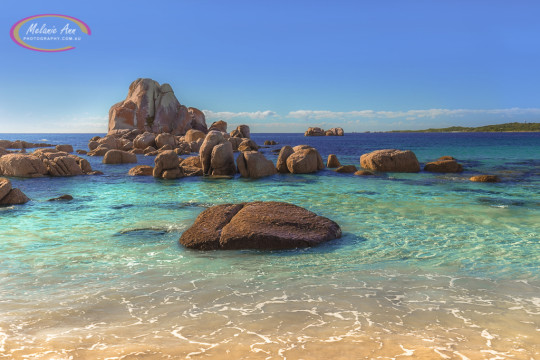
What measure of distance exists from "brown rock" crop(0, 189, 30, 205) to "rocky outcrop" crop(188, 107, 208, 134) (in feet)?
293

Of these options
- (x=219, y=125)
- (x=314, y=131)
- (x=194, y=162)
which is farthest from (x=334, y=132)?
(x=194, y=162)

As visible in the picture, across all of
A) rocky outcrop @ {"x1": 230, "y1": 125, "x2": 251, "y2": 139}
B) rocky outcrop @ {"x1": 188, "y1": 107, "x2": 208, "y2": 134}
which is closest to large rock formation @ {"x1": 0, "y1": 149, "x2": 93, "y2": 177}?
rocky outcrop @ {"x1": 230, "y1": 125, "x2": 251, "y2": 139}

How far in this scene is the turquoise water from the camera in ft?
16.1

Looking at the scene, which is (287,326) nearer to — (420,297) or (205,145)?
(420,297)

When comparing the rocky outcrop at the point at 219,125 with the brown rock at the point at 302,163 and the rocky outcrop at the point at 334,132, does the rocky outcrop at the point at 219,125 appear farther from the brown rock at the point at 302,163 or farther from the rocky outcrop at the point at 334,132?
the rocky outcrop at the point at 334,132

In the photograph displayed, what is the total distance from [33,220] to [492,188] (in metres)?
20.6

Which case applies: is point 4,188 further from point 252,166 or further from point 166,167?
point 252,166

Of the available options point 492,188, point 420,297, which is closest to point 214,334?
point 420,297

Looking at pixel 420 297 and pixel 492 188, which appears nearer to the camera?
pixel 420 297

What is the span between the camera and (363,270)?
310 inches

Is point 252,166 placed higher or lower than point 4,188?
higher

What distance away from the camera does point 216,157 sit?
2712 centimetres

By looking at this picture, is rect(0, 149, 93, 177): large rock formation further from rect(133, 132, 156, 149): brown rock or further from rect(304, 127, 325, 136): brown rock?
rect(304, 127, 325, 136): brown rock

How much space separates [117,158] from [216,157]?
687 inches
